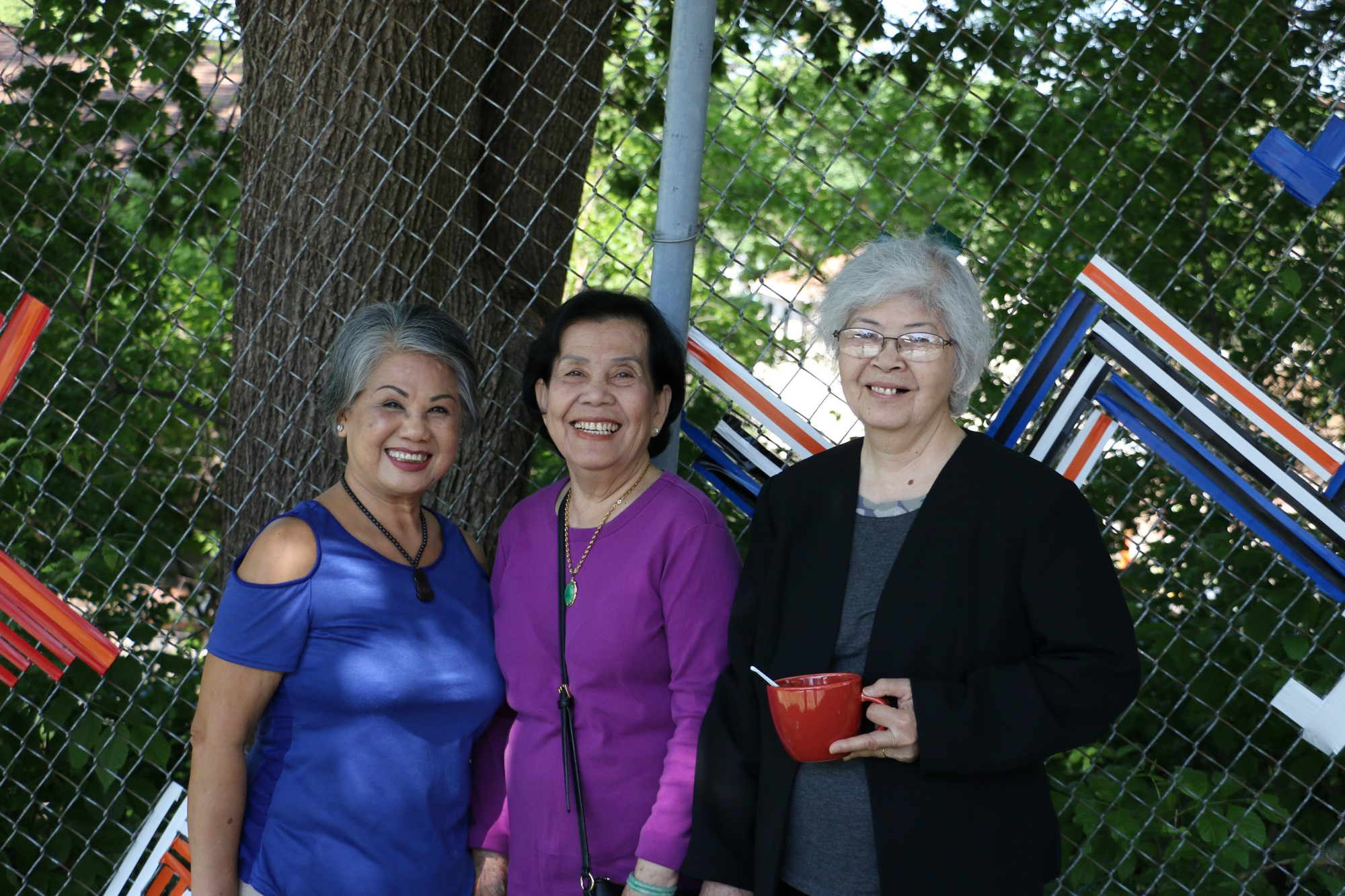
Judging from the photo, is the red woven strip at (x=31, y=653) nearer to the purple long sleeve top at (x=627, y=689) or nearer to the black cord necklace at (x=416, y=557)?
the black cord necklace at (x=416, y=557)

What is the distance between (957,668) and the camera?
1.91 metres

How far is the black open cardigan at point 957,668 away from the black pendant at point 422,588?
2.09 ft

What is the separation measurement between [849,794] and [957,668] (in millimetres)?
302

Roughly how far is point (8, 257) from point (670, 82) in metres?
3.14

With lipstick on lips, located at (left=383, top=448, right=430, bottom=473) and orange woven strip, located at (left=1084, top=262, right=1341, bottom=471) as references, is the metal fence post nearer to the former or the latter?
lipstick on lips, located at (left=383, top=448, right=430, bottom=473)

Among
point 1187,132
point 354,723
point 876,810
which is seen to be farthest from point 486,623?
point 1187,132

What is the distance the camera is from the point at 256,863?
87.6 inches

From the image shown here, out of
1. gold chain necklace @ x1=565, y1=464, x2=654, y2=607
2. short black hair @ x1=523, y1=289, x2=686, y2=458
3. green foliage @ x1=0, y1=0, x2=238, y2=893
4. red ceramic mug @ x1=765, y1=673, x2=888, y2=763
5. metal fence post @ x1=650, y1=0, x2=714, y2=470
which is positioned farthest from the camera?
green foliage @ x1=0, y1=0, x2=238, y2=893

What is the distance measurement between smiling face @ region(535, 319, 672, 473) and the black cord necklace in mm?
379

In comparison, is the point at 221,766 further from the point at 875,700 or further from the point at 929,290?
the point at 929,290

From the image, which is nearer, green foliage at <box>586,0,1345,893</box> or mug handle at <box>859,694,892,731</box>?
mug handle at <box>859,694,892,731</box>

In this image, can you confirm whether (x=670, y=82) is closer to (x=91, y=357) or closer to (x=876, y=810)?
(x=876, y=810)

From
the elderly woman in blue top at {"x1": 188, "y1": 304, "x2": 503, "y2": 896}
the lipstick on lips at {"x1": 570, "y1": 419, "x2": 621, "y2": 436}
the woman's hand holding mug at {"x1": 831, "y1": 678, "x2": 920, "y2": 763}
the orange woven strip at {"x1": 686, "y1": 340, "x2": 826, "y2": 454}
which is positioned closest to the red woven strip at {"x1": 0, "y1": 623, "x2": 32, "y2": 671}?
the elderly woman in blue top at {"x1": 188, "y1": 304, "x2": 503, "y2": 896}

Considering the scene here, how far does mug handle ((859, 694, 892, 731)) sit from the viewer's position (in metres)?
1.86
